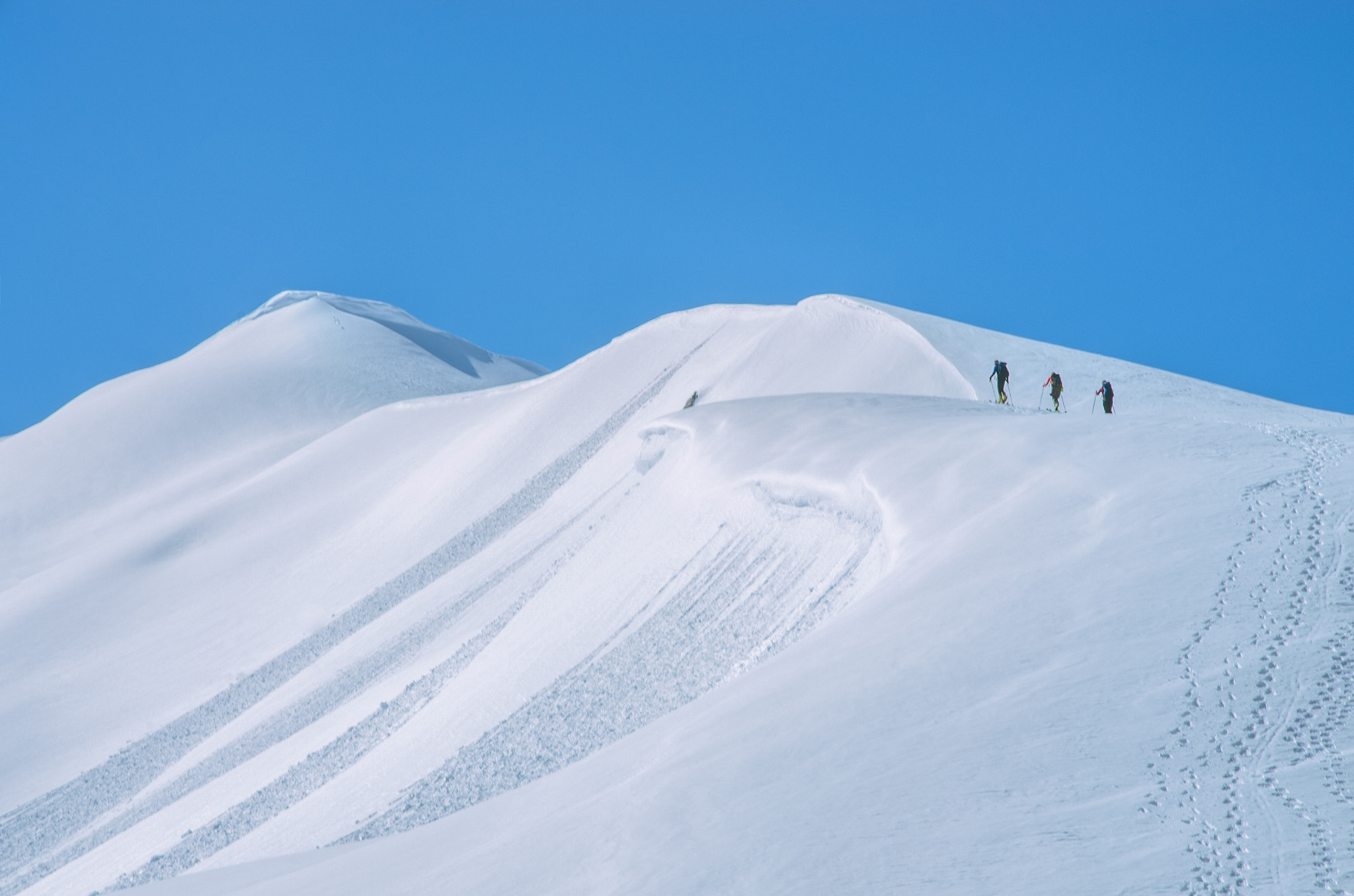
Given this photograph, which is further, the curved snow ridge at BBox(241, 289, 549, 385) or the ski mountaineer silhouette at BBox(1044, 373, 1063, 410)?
the curved snow ridge at BBox(241, 289, 549, 385)

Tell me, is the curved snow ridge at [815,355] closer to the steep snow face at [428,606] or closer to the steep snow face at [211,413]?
the steep snow face at [428,606]

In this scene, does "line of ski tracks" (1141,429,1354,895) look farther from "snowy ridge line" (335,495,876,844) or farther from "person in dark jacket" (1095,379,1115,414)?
"person in dark jacket" (1095,379,1115,414)

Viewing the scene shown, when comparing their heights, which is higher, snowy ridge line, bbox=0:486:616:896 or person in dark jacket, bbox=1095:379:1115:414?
person in dark jacket, bbox=1095:379:1115:414

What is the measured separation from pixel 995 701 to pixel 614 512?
45.4 feet

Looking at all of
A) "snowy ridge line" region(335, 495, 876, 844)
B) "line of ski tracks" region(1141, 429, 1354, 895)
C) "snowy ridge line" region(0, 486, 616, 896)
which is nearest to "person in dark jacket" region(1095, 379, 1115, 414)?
"snowy ridge line" region(335, 495, 876, 844)

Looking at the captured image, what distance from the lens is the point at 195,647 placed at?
2456 centimetres

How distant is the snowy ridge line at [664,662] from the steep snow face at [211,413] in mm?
32782

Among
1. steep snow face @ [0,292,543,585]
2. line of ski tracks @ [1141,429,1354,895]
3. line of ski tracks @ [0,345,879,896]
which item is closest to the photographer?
line of ski tracks @ [1141,429,1354,895]

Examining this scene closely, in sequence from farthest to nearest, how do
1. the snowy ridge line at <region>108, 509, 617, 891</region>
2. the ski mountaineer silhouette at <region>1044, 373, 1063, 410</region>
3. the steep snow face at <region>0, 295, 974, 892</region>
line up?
the ski mountaineer silhouette at <region>1044, 373, 1063, 410</region> < the snowy ridge line at <region>108, 509, 617, 891</region> < the steep snow face at <region>0, 295, 974, 892</region>

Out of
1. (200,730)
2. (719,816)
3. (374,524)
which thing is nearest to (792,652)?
(719,816)

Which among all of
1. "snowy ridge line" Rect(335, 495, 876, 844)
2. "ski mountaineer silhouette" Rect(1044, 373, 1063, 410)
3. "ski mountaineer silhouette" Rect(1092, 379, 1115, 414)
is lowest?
"snowy ridge line" Rect(335, 495, 876, 844)

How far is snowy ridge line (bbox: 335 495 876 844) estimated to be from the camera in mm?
11609

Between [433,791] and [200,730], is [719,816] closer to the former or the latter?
[433,791]

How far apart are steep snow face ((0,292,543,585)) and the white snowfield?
11835 mm
